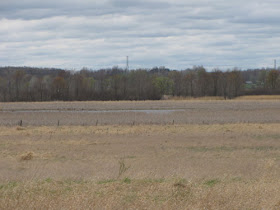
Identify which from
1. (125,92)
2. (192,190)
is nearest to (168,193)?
(192,190)

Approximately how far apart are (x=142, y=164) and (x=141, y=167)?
1.06 m

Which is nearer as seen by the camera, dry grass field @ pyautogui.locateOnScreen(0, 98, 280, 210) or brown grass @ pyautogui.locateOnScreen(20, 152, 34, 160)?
dry grass field @ pyautogui.locateOnScreen(0, 98, 280, 210)

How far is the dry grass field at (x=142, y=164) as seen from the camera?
8.55m

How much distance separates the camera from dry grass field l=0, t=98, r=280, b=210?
8.55 m

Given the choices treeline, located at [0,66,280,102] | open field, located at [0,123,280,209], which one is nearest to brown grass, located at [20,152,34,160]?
open field, located at [0,123,280,209]

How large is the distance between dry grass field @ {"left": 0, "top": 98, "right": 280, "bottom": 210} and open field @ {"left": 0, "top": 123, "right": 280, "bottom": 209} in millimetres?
21

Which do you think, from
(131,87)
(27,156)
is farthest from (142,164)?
(131,87)

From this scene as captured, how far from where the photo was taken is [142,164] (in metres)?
19.4

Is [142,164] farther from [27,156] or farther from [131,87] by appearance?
[131,87]

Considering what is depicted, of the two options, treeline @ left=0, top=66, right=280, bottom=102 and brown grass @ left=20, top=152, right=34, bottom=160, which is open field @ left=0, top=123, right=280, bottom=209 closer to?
brown grass @ left=20, top=152, right=34, bottom=160

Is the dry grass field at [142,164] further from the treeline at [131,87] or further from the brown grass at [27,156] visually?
the treeline at [131,87]

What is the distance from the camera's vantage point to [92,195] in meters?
9.04

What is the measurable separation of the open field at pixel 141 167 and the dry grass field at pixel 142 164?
0.02m

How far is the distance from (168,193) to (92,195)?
Result: 5.44 ft
